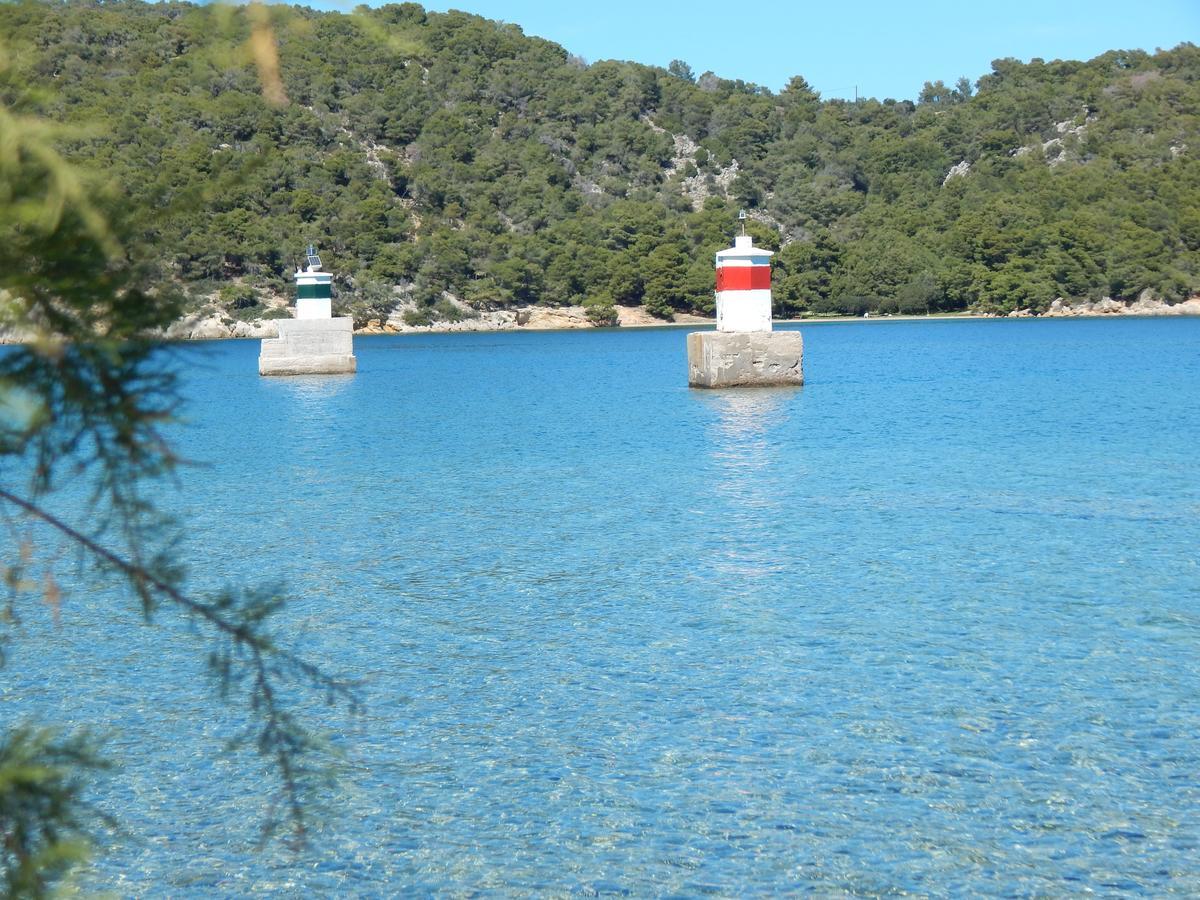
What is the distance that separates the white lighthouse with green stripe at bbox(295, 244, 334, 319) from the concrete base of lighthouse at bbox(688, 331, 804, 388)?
13.0 meters

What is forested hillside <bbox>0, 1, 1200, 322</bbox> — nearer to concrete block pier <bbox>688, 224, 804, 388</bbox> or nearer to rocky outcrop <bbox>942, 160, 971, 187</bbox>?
rocky outcrop <bbox>942, 160, 971, 187</bbox>

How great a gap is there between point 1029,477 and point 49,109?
1634 centimetres

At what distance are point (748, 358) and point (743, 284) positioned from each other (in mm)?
2091

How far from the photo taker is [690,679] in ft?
26.2

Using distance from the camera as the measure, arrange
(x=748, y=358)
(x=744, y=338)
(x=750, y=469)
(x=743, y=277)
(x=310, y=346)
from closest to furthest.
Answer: (x=750, y=469)
(x=743, y=277)
(x=744, y=338)
(x=748, y=358)
(x=310, y=346)

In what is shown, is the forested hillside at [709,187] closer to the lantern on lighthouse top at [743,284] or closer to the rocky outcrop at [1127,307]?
the rocky outcrop at [1127,307]

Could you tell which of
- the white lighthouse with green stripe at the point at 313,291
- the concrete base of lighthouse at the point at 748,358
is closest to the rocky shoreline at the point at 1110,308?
the white lighthouse with green stripe at the point at 313,291

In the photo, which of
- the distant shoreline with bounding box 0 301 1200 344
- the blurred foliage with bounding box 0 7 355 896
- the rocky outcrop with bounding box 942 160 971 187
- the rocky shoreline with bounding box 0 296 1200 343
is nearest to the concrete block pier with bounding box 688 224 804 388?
the blurred foliage with bounding box 0 7 355 896

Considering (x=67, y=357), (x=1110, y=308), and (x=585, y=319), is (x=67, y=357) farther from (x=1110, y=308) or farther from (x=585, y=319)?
(x=1110, y=308)

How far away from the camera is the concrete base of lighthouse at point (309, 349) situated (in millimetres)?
42281

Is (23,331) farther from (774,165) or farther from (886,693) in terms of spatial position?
(774,165)

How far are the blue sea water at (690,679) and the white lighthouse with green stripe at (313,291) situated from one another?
66.8 feet

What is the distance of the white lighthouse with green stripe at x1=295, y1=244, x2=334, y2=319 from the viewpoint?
1548 inches

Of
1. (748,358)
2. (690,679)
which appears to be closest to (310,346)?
(748,358)
